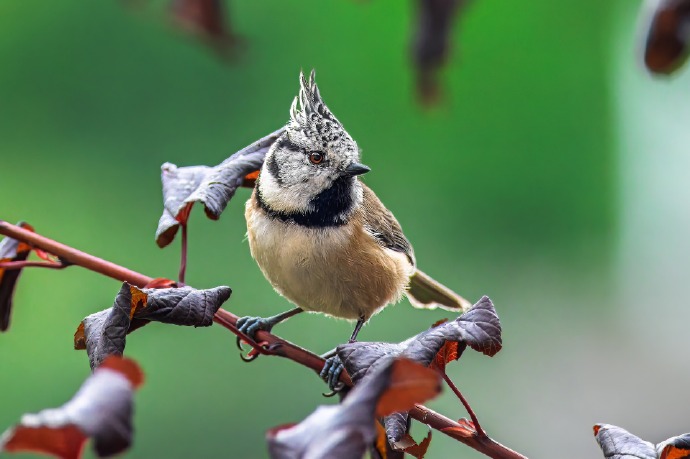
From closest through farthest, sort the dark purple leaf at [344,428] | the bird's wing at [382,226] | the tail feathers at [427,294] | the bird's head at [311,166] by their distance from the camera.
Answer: the dark purple leaf at [344,428] < the bird's head at [311,166] < the bird's wing at [382,226] < the tail feathers at [427,294]

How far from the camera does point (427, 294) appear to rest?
302 centimetres

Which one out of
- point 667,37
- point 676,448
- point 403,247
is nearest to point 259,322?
point 403,247

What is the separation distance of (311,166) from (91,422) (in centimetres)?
173

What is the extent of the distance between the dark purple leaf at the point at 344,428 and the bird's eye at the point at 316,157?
5.29 feet

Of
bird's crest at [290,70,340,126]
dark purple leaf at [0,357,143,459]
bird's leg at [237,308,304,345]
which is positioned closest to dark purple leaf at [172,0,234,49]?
dark purple leaf at [0,357,143,459]

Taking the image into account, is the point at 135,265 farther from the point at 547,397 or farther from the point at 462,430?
the point at 462,430

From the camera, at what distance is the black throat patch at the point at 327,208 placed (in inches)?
99.0

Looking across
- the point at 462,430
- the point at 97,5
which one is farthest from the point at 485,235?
the point at 462,430

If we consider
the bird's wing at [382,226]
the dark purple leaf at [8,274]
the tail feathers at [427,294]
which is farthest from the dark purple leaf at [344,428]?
the tail feathers at [427,294]

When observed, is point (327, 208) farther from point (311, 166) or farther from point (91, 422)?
point (91, 422)

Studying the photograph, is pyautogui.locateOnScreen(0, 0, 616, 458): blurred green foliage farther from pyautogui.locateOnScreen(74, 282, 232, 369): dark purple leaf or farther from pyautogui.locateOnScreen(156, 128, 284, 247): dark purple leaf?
pyautogui.locateOnScreen(74, 282, 232, 369): dark purple leaf

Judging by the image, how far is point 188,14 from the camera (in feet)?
3.00

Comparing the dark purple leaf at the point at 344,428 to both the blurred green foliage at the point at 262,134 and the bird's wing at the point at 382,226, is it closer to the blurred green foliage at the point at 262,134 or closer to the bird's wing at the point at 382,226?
the bird's wing at the point at 382,226

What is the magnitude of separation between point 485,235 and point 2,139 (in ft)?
9.93
